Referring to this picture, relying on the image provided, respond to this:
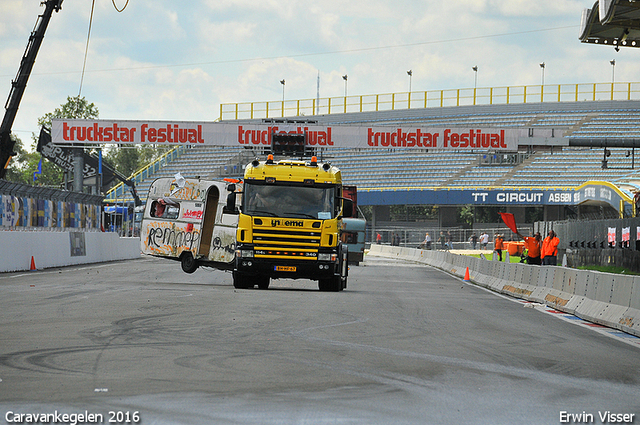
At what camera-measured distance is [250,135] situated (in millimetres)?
44719

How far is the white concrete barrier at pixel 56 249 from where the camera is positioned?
25.5m

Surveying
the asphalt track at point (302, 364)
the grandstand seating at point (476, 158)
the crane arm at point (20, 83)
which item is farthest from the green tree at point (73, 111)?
the asphalt track at point (302, 364)

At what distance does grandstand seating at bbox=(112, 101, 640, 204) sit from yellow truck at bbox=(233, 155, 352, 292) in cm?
4607

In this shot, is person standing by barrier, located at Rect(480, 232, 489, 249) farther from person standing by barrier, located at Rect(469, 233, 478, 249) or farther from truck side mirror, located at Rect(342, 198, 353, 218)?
truck side mirror, located at Rect(342, 198, 353, 218)

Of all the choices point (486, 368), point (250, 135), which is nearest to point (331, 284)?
point (486, 368)

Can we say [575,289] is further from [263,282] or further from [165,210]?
[165,210]

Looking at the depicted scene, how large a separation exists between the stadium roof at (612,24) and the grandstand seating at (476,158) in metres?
37.9

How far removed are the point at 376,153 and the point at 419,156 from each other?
3.68 meters

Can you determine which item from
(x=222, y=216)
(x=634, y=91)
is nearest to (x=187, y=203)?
(x=222, y=216)

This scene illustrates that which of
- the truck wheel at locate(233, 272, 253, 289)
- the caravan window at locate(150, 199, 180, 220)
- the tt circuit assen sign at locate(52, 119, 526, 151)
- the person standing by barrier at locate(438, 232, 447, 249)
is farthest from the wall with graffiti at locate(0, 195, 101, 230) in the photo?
the person standing by barrier at locate(438, 232, 447, 249)

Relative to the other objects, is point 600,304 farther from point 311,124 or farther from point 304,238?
point 311,124

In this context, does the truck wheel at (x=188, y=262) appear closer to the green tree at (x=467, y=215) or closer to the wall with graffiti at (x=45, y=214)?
the wall with graffiti at (x=45, y=214)

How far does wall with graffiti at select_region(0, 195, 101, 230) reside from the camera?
27.6 m

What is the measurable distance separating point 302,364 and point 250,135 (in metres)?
37.0
